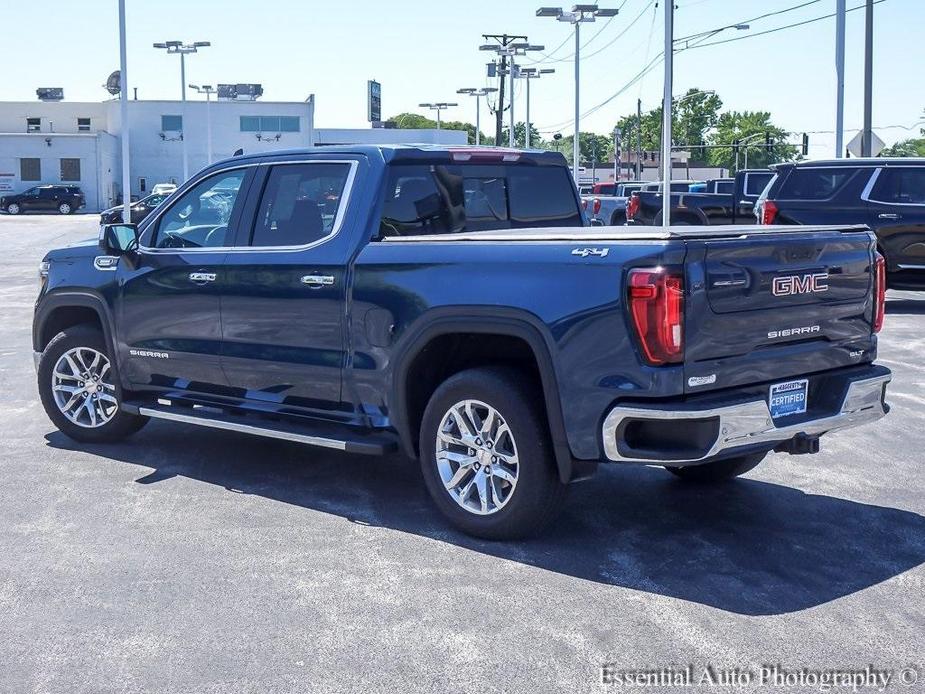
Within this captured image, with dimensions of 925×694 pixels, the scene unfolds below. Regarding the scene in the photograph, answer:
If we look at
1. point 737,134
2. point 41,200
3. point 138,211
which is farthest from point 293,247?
point 737,134

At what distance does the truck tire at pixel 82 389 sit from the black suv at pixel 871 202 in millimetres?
11027

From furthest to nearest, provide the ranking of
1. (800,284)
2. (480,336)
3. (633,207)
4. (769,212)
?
(633,207), (769,212), (480,336), (800,284)

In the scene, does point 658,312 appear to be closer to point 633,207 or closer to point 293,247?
point 293,247

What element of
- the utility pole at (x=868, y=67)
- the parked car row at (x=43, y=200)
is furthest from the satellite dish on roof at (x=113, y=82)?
the utility pole at (x=868, y=67)

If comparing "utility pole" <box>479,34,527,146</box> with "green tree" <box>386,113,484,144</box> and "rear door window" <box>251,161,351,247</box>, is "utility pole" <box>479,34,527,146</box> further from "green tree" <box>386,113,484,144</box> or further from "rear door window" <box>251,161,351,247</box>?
"green tree" <box>386,113,484,144</box>

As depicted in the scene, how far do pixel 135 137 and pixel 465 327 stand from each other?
85.8 meters

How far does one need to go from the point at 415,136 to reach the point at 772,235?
99.0 meters

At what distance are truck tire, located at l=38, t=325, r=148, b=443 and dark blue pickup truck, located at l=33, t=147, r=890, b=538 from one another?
14 mm

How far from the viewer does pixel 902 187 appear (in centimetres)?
1683

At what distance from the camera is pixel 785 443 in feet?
19.6

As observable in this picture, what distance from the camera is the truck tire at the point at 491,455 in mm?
5973

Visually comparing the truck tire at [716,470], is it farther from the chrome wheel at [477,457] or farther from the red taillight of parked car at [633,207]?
the red taillight of parked car at [633,207]

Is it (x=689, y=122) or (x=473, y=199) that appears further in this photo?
(x=689, y=122)

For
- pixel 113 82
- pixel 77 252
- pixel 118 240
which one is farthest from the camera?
pixel 113 82
